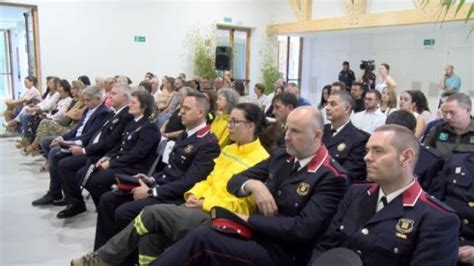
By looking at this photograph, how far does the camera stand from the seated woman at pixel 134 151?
3.28m

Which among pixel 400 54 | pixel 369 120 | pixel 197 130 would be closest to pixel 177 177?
pixel 197 130

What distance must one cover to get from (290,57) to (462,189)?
11047 millimetres

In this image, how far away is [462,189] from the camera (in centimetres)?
218

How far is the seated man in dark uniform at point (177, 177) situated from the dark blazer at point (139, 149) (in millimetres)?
419

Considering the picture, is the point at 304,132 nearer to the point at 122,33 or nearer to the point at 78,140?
the point at 78,140

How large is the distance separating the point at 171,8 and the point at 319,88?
16.6 ft

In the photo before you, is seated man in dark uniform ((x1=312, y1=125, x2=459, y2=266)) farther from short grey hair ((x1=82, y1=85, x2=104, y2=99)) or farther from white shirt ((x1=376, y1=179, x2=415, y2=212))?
short grey hair ((x1=82, y1=85, x2=104, y2=99))

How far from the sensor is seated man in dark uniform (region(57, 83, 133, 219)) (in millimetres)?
3688

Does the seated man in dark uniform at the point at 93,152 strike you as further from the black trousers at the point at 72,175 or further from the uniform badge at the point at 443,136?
the uniform badge at the point at 443,136

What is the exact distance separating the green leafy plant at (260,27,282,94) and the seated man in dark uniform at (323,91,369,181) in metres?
8.75

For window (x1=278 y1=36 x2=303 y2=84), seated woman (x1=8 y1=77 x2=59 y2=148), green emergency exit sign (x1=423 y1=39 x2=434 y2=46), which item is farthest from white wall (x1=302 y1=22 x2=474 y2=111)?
seated woman (x1=8 y1=77 x2=59 y2=148)

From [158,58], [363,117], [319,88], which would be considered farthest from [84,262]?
[319,88]

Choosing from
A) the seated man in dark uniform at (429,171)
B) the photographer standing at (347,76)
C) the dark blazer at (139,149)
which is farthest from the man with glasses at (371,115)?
the photographer standing at (347,76)

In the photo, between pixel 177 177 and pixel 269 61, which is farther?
pixel 269 61
